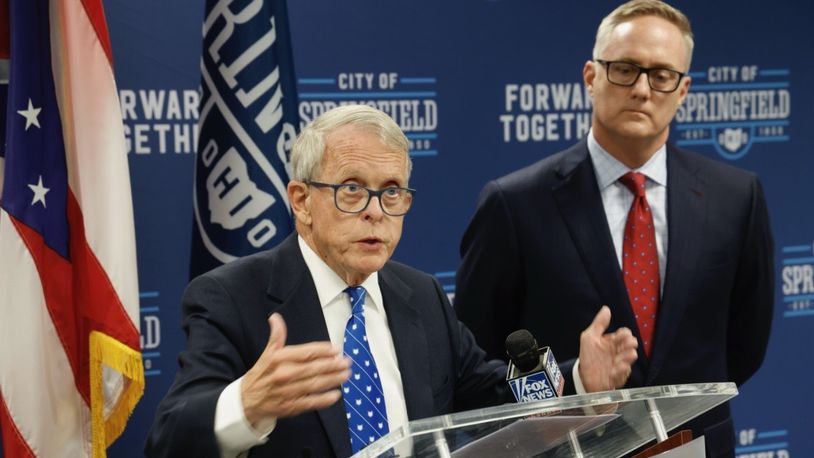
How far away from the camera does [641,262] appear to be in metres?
3.30

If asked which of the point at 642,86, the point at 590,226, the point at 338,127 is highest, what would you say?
the point at 642,86

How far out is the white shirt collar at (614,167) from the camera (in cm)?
333

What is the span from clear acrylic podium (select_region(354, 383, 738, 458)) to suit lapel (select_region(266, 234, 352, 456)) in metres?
0.52

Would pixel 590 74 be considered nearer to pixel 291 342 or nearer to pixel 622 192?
pixel 622 192

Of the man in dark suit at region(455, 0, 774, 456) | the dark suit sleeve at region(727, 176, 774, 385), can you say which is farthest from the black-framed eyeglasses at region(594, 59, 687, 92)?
the dark suit sleeve at region(727, 176, 774, 385)

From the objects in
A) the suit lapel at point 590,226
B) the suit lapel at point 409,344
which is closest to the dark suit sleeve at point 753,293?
the suit lapel at point 590,226

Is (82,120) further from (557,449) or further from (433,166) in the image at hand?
(557,449)

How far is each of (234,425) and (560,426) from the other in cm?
57

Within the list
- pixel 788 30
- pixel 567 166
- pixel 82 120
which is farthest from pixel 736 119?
pixel 82 120

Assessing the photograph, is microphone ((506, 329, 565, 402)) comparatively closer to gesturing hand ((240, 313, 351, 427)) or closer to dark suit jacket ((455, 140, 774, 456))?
gesturing hand ((240, 313, 351, 427))

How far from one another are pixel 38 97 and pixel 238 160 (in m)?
0.62

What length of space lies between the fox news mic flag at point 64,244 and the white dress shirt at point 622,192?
1.42 meters

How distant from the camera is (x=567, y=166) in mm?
3369

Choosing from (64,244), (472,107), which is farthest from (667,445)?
→ (472,107)
